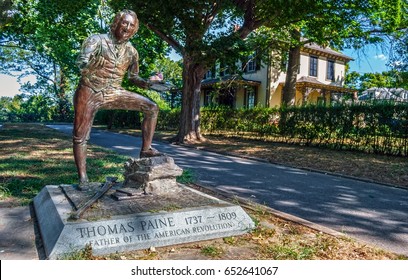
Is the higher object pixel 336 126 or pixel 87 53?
pixel 87 53

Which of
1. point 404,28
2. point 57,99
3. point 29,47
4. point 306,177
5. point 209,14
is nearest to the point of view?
point 306,177

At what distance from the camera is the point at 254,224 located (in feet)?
13.3

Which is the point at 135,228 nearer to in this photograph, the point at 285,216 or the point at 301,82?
the point at 285,216

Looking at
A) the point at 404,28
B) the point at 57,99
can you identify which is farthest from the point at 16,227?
the point at 57,99

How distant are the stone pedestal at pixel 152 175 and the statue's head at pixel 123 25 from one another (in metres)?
1.52

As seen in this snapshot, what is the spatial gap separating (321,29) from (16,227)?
15.3 meters

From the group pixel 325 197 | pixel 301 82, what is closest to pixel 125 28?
pixel 325 197

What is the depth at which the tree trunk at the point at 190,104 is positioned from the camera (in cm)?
1582

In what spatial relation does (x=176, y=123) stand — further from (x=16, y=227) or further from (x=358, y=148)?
(x=16, y=227)

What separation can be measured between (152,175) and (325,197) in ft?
11.4

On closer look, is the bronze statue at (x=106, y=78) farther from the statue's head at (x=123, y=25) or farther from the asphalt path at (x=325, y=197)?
the asphalt path at (x=325, y=197)

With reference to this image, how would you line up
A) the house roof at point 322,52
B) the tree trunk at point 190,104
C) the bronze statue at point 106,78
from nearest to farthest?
1. the bronze statue at point 106,78
2. the tree trunk at point 190,104
3. the house roof at point 322,52

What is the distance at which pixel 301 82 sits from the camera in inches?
1145

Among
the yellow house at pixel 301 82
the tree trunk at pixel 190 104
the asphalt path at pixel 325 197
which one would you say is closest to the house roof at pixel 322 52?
the yellow house at pixel 301 82
